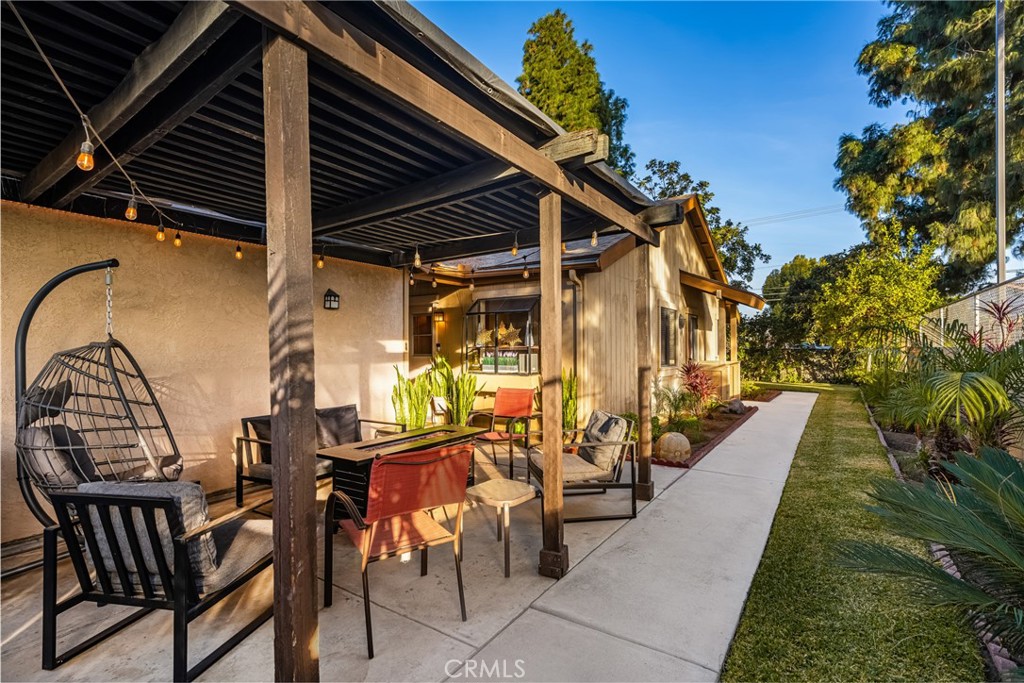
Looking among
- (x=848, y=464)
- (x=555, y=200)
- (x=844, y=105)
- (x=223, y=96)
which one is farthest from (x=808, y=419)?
(x=844, y=105)

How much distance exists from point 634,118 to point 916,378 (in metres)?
17.1

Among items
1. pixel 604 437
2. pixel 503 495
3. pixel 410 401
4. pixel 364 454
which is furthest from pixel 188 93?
pixel 410 401

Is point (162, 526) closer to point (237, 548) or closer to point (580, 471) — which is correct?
point (237, 548)

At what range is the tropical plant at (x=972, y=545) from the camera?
1715mm

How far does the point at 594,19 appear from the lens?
15.5m

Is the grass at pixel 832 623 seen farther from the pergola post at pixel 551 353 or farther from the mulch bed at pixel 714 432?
the mulch bed at pixel 714 432

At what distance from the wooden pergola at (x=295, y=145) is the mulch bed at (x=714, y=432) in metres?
1.65

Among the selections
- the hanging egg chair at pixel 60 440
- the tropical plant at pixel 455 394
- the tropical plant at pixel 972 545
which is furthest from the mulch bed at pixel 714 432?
the hanging egg chair at pixel 60 440

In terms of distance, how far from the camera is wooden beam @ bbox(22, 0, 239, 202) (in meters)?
1.77

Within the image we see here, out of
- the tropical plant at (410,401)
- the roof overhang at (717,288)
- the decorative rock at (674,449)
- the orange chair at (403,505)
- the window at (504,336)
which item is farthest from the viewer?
the roof overhang at (717,288)

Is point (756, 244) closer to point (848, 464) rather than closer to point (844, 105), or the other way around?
point (844, 105)

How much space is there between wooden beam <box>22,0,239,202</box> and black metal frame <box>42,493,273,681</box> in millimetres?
1838

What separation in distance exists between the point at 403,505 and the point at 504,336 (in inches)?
214

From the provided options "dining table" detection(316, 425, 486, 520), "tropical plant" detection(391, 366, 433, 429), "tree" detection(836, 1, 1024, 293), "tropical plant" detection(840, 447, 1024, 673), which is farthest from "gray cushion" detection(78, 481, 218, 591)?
"tree" detection(836, 1, 1024, 293)
